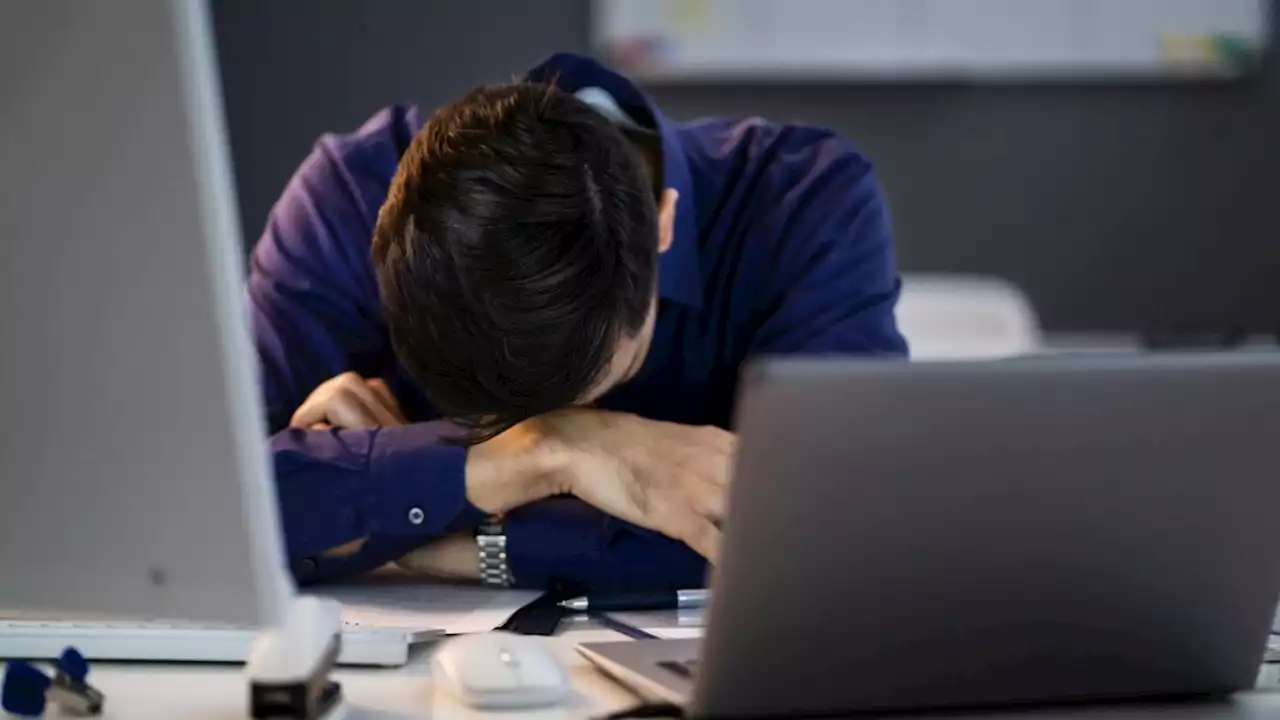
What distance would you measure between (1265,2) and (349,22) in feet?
5.51

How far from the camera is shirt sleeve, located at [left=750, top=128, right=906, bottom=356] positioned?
145cm

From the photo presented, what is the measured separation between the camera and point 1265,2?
279 cm

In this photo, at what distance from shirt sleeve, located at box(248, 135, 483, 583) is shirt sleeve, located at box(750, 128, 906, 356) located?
38cm

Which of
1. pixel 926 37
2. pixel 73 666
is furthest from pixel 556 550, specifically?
pixel 926 37

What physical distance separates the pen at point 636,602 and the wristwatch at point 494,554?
8 cm

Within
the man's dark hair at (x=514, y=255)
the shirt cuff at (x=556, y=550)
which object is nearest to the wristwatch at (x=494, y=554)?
the shirt cuff at (x=556, y=550)

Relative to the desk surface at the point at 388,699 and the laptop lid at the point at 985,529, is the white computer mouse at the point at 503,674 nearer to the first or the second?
the desk surface at the point at 388,699

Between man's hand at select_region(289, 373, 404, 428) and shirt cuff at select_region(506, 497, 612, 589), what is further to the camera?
man's hand at select_region(289, 373, 404, 428)

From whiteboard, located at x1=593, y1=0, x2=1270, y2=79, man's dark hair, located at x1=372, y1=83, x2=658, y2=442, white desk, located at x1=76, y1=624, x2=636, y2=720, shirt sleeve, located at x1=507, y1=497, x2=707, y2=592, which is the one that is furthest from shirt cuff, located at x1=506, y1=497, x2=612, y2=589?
whiteboard, located at x1=593, y1=0, x2=1270, y2=79

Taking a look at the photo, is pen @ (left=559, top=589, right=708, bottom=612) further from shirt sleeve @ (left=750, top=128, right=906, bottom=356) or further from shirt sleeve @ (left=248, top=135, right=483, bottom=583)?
shirt sleeve @ (left=750, top=128, right=906, bottom=356)

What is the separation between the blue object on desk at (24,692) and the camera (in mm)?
825

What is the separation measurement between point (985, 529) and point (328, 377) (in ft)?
2.90

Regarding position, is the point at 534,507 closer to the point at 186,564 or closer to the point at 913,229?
the point at 186,564

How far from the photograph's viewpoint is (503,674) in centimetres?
87
